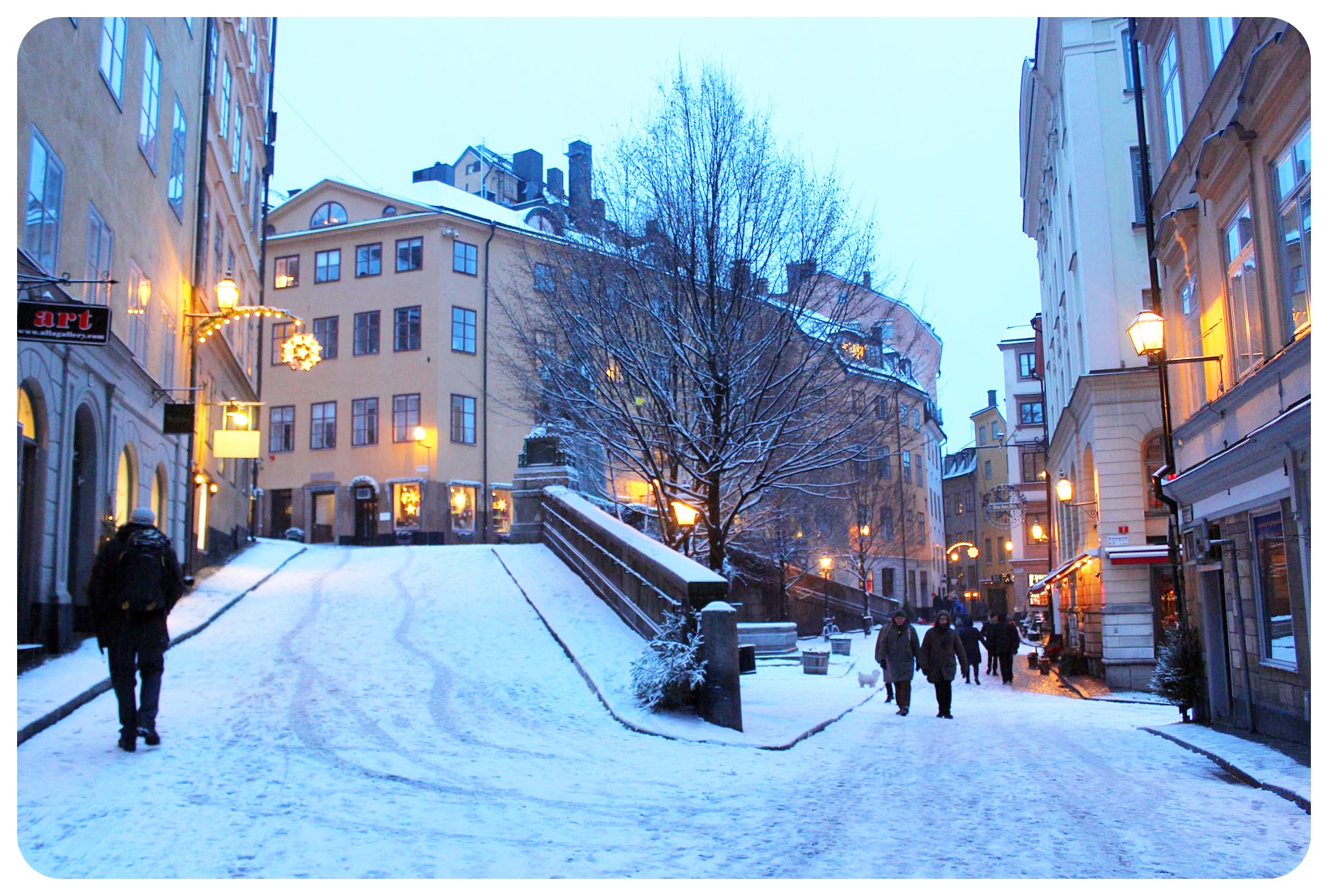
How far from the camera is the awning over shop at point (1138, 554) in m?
23.3

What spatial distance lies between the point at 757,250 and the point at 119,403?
927 centimetres

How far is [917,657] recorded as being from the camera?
16938 mm

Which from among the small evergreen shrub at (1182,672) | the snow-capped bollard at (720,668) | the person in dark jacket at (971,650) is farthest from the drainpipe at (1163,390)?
the person in dark jacket at (971,650)

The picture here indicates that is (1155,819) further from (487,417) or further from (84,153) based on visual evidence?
(487,417)

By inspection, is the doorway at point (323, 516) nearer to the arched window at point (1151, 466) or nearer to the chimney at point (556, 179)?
the chimney at point (556, 179)

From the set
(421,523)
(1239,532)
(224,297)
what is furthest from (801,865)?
(421,523)

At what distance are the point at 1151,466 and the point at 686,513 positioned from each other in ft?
36.0

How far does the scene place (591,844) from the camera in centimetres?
649

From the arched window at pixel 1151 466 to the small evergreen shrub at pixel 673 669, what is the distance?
1518 cm

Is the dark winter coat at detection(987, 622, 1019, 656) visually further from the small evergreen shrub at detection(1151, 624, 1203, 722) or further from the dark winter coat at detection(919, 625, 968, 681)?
the small evergreen shrub at detection(1151, 624, 1203, 722)

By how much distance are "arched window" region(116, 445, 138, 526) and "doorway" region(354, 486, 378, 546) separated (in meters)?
27.6

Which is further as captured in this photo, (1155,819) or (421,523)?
(421,523)

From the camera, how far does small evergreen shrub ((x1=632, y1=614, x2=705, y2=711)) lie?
11797mm

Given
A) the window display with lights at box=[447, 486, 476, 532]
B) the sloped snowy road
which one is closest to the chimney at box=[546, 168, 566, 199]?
the window display with lights at box=[447, 486, 476, 532]
